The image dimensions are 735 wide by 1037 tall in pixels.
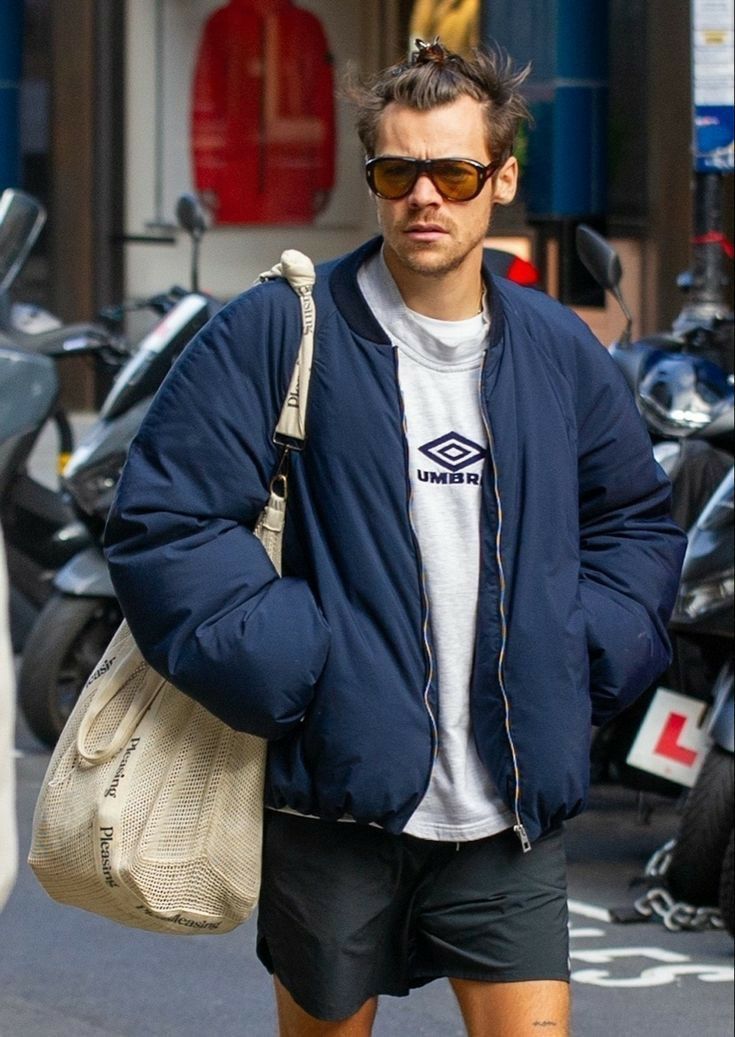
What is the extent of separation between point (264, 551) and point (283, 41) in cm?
1461

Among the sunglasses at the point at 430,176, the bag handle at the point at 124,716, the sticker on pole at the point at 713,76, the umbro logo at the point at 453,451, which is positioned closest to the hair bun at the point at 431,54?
the sunglasses at the point at 430,176

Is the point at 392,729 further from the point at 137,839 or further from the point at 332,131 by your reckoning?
the point at 332,131

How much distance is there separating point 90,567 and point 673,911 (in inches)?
101

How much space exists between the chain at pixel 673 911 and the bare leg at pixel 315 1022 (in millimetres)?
2402

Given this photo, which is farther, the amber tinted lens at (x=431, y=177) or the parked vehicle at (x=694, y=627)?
the parked vehicle at (x=694, y=627)

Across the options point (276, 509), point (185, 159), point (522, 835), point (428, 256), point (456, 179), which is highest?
point (456, 179)

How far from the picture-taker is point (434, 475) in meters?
3.12

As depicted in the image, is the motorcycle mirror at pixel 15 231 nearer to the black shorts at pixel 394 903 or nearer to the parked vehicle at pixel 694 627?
the parked vehicle at pixel 694 627

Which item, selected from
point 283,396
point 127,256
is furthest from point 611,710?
point 127,256

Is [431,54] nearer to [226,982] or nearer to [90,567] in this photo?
[226,982]

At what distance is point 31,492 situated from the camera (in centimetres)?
897

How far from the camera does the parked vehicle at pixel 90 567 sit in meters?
7.34

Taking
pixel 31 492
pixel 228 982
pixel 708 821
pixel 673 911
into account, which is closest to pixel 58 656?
pixel 31 492

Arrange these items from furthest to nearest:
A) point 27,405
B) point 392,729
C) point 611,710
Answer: point 27,405
point 611,710
point 392,729
